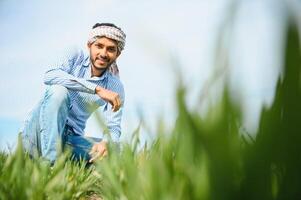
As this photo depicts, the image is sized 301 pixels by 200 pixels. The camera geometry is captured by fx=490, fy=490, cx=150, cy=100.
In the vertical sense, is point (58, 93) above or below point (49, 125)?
above

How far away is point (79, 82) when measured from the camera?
2.45 metres

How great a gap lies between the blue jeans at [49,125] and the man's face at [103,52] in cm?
32

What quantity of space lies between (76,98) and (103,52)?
0.95ft

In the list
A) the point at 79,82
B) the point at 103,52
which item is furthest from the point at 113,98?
the point at 103,52

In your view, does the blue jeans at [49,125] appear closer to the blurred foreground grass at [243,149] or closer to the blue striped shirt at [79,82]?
the blue striped shirt at [79,82]

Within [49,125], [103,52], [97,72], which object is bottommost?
[49,125]

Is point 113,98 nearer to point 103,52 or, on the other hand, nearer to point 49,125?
point 49,125

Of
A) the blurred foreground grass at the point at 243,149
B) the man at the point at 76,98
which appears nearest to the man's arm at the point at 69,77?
the man at the point at 76,98

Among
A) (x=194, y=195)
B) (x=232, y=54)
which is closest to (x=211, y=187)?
(x=194, y=195)

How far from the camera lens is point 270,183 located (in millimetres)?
609

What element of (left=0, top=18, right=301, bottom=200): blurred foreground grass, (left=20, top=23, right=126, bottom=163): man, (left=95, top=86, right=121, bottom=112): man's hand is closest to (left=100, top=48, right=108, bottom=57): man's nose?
(left=20, top=23, right=126, bottom=163): man

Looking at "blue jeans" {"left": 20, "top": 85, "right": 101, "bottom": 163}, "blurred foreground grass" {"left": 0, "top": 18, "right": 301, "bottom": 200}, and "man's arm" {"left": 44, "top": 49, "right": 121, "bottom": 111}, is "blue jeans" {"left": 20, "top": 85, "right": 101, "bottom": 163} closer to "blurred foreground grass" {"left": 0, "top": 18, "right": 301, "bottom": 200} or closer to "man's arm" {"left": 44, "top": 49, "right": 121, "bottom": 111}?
"man's arm" {"left": 44, "top": 49, "right": 121, "bottom": 111}

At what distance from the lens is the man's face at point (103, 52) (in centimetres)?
263

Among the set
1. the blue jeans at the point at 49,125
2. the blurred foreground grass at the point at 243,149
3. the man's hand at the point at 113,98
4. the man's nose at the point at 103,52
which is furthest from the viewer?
the man's nose at the point at 103,52
